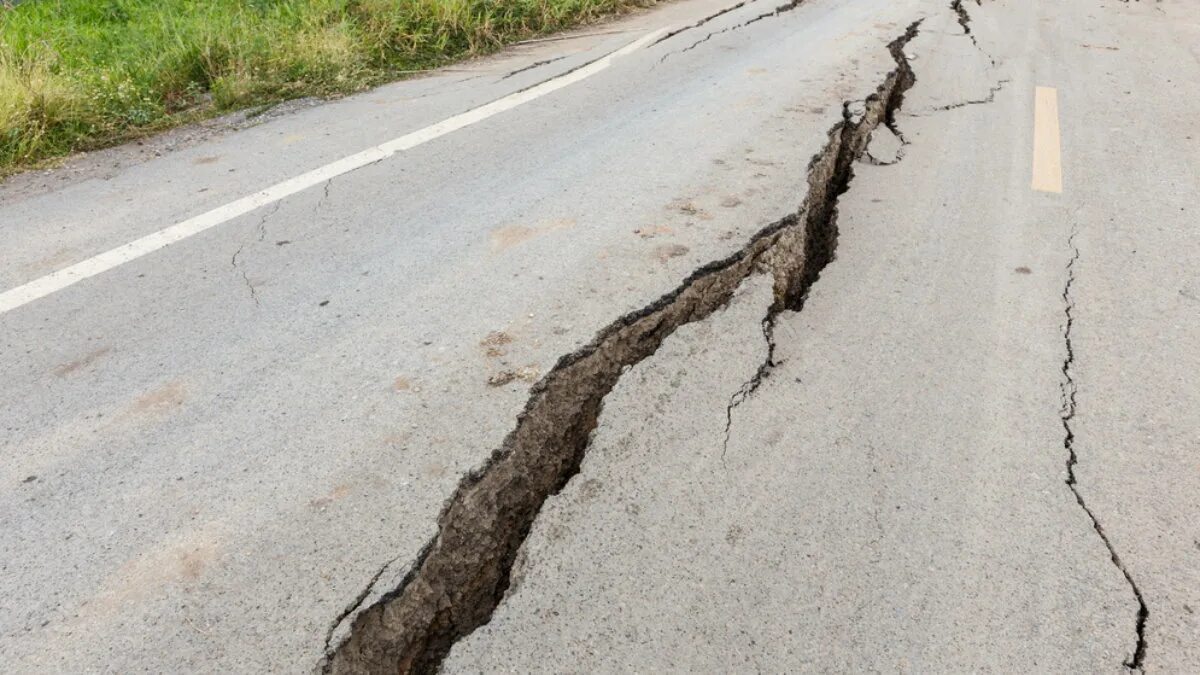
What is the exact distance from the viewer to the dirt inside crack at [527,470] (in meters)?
1.87

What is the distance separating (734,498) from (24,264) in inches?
120

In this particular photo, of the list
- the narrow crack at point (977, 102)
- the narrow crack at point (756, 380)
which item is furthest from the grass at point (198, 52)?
the narrow crack at point (756, 380)

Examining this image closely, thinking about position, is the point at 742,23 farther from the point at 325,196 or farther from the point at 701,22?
the point at 325,196

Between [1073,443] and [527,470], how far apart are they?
1.56 meters

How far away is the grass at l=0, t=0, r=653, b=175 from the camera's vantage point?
4.83 metres

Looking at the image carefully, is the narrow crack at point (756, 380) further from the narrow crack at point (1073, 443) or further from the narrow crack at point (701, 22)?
the narrow crack at point (701, 22)

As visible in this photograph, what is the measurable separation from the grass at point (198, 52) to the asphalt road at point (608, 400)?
0.45m

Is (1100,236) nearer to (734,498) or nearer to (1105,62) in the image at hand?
(734,498)

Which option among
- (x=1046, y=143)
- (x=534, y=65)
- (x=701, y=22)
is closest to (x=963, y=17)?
(x=701, y=22)

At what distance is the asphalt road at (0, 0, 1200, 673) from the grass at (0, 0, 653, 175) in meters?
0.45

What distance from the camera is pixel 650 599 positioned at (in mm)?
1934

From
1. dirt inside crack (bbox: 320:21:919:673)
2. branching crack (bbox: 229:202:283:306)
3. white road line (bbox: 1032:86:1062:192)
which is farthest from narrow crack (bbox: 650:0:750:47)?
branching crack (bbox: 229:202:283:306)

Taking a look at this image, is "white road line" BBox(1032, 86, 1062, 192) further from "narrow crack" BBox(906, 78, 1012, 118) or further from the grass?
the grass

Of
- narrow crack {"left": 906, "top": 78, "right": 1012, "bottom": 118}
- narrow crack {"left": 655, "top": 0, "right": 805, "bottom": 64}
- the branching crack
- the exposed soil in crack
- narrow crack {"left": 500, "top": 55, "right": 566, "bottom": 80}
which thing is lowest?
narrow crack {"left": 500, "top": 55, "right": 566, "bottom": 80}
